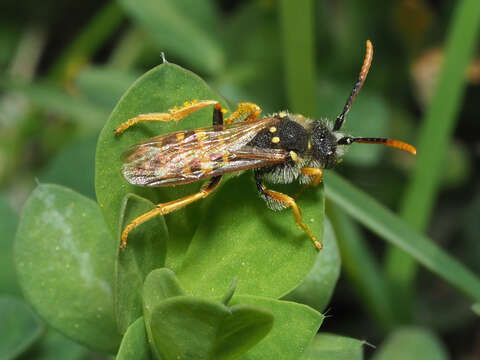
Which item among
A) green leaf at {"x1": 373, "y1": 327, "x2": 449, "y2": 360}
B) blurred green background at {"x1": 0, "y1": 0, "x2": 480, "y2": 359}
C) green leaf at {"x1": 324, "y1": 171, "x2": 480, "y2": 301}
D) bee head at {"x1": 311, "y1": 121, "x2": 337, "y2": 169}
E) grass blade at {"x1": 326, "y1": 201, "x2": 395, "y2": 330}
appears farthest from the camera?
blurred green background at {"x1": 0, "y1": 0, "x2": 480, "y2": 359}

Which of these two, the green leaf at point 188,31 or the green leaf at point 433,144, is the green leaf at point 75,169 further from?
the green leaf at point 433,144

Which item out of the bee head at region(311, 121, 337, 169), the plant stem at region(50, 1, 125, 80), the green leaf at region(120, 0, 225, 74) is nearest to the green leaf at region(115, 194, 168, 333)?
Answer: the bee head at region(311, 121, 337, 169)

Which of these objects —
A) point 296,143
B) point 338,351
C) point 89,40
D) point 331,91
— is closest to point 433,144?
point 331,91

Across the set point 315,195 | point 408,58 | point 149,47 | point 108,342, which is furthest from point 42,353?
point 408,58

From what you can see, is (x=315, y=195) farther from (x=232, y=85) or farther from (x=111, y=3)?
(x=111, y=3)

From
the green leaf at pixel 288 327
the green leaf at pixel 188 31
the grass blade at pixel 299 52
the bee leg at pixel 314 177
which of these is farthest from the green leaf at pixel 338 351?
the green leaf at pixel 188 31

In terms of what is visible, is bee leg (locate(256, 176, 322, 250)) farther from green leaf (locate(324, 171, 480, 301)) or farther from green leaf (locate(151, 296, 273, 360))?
green leaf (locate(324, 171, 480, 301))
